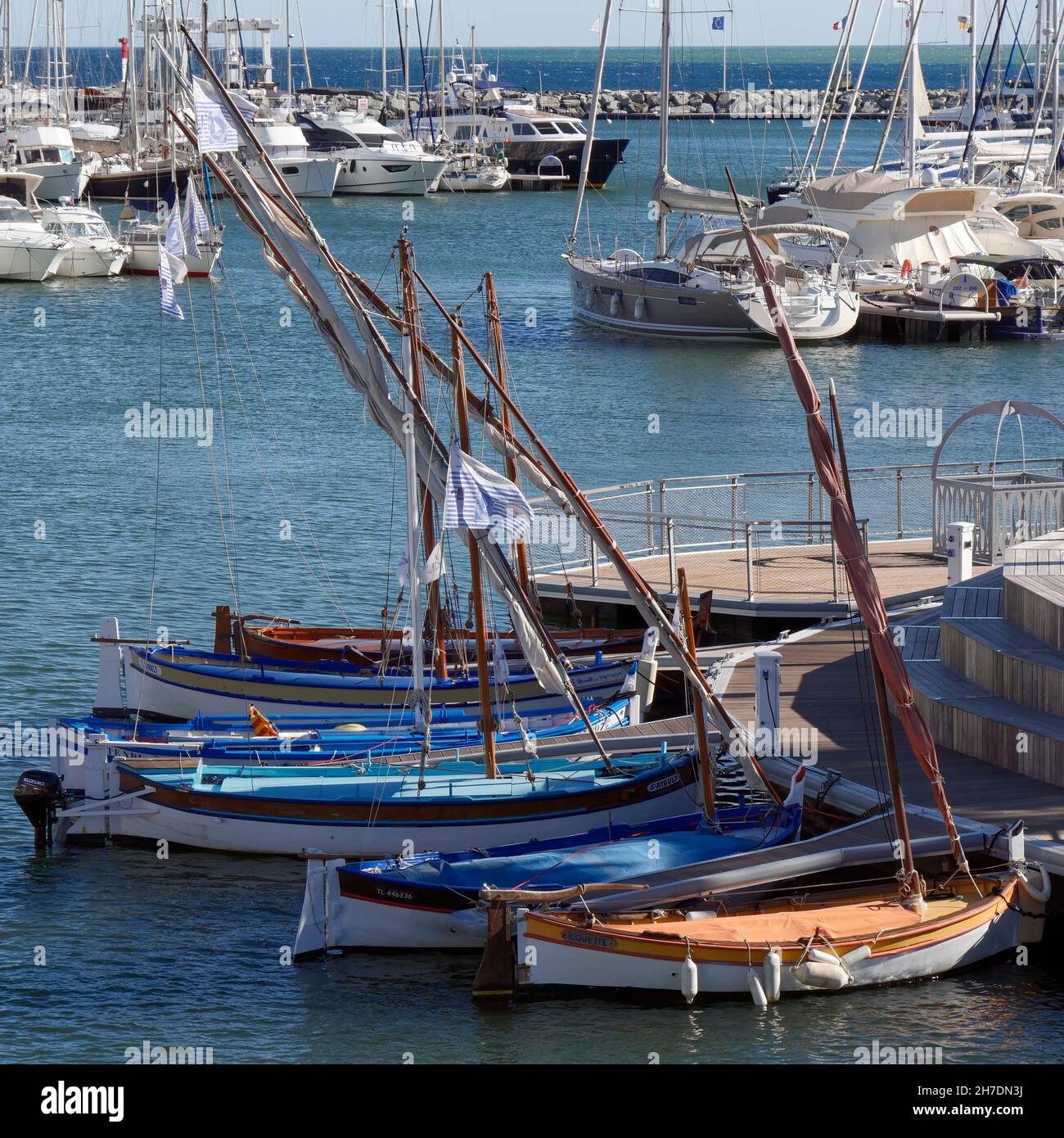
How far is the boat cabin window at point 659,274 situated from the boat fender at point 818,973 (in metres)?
54.1

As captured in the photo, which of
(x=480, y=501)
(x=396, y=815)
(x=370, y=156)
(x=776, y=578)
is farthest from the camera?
(x=370, y=156)

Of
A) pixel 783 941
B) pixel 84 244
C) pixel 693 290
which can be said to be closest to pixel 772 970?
pixel 783 941

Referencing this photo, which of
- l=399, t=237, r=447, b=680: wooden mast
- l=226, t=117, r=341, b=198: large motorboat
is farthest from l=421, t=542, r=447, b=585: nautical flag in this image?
l=226, t=117, r=341, b=198: large motorboat

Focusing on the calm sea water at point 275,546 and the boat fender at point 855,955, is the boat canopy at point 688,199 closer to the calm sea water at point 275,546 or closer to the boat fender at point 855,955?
the calm sea water at point 275,546

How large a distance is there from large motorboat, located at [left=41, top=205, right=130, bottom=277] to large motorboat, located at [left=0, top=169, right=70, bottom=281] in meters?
0.82

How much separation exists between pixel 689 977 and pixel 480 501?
6.36 metres

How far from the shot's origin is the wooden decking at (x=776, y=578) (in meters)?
29.8

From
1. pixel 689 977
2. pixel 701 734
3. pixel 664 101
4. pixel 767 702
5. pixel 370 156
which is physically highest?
pixel 370 156

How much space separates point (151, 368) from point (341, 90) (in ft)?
455

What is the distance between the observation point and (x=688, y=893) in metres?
19.6

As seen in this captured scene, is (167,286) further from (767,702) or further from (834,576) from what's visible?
(834,576)

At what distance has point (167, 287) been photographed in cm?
2488
